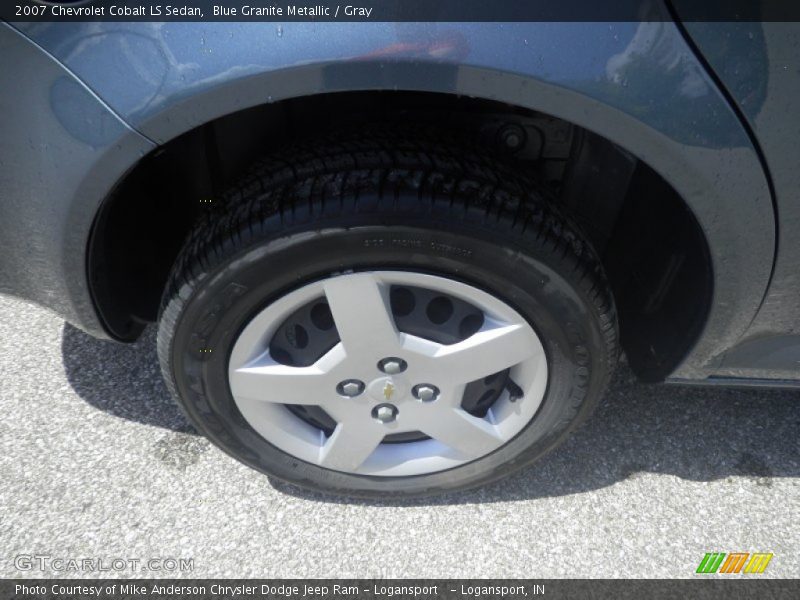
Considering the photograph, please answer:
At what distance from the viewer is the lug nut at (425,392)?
144 cm

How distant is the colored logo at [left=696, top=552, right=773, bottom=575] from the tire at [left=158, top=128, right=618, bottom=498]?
49 cm

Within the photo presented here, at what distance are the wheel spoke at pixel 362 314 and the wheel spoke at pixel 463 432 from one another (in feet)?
0.87

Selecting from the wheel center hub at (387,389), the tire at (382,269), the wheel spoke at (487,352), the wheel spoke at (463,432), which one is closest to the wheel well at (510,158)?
the tire at (382,269)

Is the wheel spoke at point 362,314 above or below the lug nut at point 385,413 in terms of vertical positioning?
above

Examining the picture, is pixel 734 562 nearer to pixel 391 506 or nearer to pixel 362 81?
pixel 391 506

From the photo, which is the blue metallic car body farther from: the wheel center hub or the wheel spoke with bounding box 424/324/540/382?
the wheel center hub

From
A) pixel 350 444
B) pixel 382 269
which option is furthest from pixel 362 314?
pixel 350 444

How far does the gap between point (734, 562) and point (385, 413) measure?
0.93m

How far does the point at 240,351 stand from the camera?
136 cm

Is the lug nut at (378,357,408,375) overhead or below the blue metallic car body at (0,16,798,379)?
below

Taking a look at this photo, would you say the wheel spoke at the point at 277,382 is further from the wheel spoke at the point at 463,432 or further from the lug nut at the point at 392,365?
the wheel spoke at the point at 463,432

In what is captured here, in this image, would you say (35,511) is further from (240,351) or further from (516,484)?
(516,484)

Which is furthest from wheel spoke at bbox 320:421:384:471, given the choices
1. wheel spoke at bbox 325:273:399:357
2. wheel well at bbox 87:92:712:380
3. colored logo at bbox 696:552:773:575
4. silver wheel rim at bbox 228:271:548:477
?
colored logo at bbox 696:552:773:575

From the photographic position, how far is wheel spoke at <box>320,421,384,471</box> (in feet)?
4.96
